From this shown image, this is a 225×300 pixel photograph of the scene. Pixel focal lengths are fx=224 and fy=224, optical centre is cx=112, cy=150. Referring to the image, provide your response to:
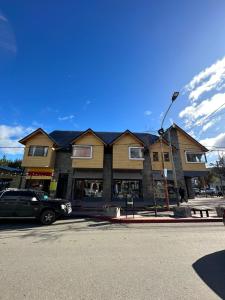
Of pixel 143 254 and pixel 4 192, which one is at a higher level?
pixel 4 192

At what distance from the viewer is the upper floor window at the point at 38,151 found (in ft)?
85.9

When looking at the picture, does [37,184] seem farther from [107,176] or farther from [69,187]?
[107,176]

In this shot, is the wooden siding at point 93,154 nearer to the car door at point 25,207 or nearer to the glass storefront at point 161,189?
the glass storefront at point 161,189

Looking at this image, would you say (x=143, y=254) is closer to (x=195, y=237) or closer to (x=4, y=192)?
(x=195, y=237)

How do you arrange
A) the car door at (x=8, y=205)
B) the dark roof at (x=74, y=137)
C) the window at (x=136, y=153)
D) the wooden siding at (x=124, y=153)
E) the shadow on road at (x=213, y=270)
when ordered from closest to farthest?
the shadow on road at (x=213, y=270) < the car door at (x=8, y=205) < the wooden siding at (x=124, y=153) < the window at (x=136, y=153) < the dark roof at (x=74, y=137)

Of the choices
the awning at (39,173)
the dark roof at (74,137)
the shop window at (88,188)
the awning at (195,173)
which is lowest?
the shop window at (88,188)

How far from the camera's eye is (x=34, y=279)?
4.60m

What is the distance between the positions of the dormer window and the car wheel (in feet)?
42.9

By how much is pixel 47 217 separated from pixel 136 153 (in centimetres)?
1569

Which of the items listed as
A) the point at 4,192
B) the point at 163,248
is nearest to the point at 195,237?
the point at 163,248

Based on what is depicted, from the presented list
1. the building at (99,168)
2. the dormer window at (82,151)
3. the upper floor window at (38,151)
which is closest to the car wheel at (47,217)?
the building at (99,168)

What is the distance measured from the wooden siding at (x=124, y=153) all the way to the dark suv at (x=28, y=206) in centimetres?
1303

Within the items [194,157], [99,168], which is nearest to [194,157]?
[194,157]

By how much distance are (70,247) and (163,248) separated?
2.99m
